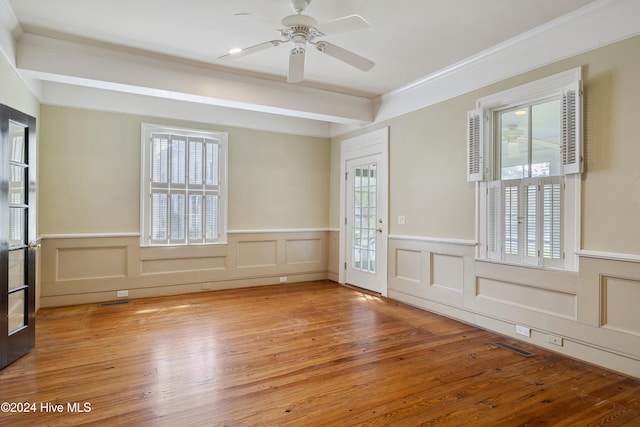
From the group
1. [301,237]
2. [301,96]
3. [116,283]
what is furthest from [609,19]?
[116,283]

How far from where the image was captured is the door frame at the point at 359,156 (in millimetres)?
5160

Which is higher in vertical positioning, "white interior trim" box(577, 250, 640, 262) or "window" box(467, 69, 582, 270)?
"window" box(467, 69, 582, 270)

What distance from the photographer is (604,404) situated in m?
2.34

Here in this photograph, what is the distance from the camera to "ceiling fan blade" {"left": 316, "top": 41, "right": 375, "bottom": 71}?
2916mm

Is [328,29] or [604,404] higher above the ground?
[328,29]

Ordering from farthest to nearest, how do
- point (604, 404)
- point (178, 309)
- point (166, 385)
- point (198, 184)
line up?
point (198, 184) → point (178, 309) → point (166, 385) → point (604, 404)

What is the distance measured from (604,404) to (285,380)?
83.9 inches

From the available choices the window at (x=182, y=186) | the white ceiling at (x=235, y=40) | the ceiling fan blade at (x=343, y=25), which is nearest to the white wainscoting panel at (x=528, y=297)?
the white ceiling at (x=235, y=40)

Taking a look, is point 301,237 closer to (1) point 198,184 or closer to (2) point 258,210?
(2) point 258,210

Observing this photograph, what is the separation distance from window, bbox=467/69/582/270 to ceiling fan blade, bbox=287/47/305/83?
6.47 ft

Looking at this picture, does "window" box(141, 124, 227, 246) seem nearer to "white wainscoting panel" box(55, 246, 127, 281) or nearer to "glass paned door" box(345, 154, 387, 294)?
"white wainscoting panel" box(55, 246, 127, 281)

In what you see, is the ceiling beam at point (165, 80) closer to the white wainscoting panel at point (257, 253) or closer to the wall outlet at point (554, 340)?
the white wainscoting panel at point (257, 253)

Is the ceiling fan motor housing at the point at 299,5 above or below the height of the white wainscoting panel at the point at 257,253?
above

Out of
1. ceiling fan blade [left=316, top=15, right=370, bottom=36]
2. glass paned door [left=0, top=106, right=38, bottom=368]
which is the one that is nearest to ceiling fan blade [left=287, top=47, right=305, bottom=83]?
ceiling fan blade [left=316, top=15, right=370, bottom=36]
